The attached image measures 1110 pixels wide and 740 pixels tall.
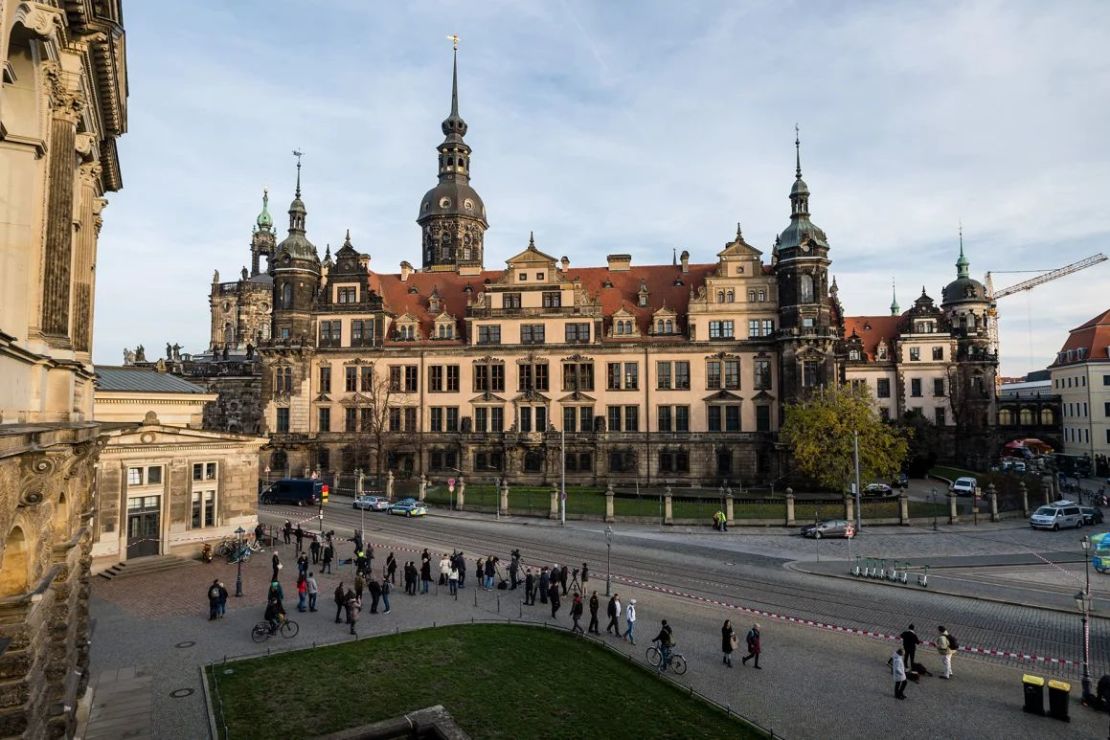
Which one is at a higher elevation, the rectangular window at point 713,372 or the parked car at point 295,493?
the rectangular window at point 713,372

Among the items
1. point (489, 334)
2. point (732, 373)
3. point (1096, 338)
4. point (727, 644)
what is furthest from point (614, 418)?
point (1096, 338)

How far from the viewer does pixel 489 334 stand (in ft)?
201

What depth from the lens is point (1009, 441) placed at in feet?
299

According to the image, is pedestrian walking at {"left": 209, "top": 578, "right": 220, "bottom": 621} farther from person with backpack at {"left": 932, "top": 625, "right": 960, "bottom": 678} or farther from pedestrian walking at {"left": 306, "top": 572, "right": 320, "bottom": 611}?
person with backpack at {"left": 932, "top": 625, "right": 960, "bottom": 678}

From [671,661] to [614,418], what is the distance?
40979 millimetres

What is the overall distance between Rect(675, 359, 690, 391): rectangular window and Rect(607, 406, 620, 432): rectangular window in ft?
18.6

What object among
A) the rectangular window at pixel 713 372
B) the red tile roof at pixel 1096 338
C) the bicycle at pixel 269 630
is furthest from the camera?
the red tile roof at pixel 1096 338

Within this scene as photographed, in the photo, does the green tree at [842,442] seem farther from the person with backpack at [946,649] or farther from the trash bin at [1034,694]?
the trash bin at [1034,694]

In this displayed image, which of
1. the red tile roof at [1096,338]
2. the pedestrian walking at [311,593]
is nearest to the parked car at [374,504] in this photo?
the pedestrian walking at [311,593]

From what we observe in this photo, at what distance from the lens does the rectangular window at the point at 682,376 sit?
58.7 meters

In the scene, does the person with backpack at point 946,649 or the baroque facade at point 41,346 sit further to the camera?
the person with backpack at point 946,649

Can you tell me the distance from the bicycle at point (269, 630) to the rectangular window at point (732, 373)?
43.6 meters

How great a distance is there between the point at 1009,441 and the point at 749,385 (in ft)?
186

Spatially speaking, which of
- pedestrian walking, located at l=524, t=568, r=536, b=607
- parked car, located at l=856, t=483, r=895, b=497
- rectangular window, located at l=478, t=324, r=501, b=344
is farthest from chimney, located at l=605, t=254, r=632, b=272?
pedestrian walking, located at l=524, t=568, r=536, b=607
